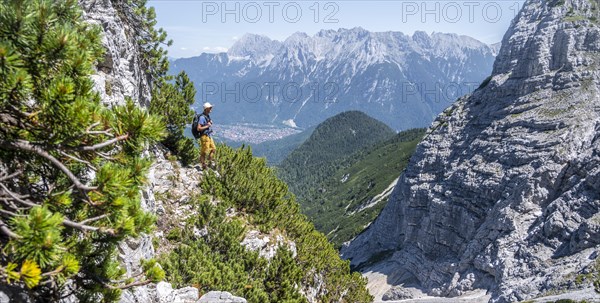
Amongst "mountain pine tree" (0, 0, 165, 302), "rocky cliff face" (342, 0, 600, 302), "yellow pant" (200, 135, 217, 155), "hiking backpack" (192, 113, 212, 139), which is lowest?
"rocky cliff face" (342, 0, 600, 302)

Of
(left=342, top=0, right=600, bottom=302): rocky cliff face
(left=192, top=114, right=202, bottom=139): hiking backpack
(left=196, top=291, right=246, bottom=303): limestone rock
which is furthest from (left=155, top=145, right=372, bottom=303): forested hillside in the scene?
(left=342, top=0, right=600, bottom=302): rocky cliff face

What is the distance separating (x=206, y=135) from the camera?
2020cm

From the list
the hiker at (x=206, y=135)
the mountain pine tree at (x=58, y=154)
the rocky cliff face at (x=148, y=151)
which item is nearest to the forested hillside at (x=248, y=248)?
the hiker at (x=206, y=135)

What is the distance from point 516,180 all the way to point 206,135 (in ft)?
201

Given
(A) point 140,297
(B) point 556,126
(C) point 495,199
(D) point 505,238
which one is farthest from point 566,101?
(A) point 140,297

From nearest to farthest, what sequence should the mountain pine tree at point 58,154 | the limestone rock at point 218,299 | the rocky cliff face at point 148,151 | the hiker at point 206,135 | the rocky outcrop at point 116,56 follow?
1. the mountain pine tree at point 58,154
2. the rocky cliff face at point 148,151
3. the limestone rock at point 218,299
4. the rocky outcrop at point 116,56
5. the hiker at point 206,135

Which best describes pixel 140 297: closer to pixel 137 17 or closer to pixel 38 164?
pixel 38 164

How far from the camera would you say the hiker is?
19.1 meters

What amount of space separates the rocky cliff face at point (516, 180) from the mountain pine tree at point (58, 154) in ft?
167

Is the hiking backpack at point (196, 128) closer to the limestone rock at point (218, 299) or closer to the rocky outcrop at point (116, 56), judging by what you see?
the rocky outcrop at point (116, 56)

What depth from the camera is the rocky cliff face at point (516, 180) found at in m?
54.2

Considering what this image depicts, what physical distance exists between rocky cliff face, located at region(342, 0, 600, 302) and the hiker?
42880 millimetres

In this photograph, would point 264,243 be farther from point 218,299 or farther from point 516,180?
point 516,180

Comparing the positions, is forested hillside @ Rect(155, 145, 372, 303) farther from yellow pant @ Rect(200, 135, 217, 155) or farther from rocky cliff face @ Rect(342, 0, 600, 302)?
rocky cliff face @ Rect(342, 0, 600, 302)
